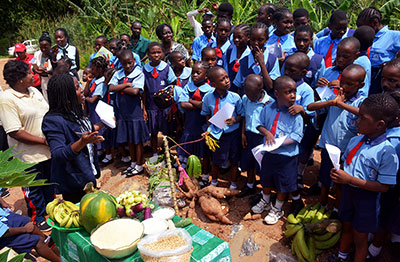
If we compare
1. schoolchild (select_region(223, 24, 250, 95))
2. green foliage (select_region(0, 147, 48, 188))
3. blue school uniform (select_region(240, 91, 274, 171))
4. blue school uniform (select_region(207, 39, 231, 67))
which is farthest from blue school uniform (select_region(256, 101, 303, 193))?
green foliage (select_region(0, 147, 48, 188))

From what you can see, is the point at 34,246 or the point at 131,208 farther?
the point at 34,246

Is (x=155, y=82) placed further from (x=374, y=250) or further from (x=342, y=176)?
(x=374, y=250)

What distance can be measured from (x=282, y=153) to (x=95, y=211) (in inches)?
77.3

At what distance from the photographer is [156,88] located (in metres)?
4.84

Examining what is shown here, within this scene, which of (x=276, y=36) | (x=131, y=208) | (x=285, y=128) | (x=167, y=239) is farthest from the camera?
(x=276, y=36)

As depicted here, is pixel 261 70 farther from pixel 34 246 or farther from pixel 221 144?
pixel 34 246

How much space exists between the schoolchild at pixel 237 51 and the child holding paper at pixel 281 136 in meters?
1.31

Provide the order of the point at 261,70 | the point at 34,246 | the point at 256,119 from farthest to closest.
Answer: the point at 261,70 → the point at 256,119 → the point at 34,246

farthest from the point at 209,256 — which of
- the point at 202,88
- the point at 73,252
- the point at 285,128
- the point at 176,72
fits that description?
the point at 176,72

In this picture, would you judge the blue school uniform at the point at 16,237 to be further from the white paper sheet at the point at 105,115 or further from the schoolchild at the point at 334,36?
the schoolchild at the point at 334,36

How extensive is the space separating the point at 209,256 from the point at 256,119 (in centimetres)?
188

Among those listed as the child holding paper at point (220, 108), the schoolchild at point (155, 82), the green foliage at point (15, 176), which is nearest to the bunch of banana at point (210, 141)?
the child holding paper at point (220, 108)

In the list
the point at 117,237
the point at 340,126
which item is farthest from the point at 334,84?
the point at 117,237

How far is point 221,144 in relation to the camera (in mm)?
3971
